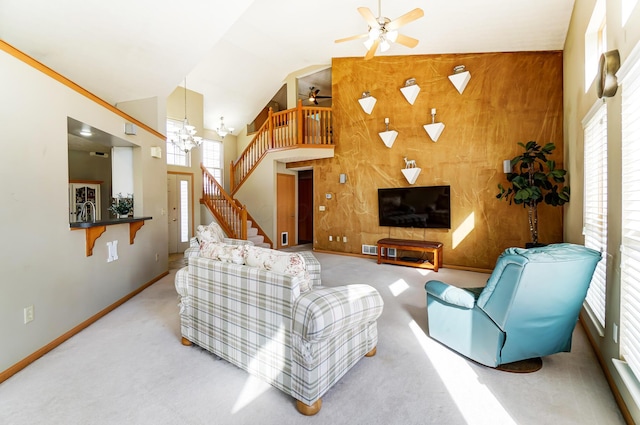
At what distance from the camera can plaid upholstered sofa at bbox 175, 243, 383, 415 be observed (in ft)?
5.70

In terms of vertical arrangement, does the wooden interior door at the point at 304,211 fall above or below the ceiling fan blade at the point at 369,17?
below

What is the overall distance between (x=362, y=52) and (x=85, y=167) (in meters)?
7.11

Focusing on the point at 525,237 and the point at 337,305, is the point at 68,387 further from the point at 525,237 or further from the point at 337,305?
the point at 525,237

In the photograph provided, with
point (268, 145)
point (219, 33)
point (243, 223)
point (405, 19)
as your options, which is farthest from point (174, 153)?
point (405, 19)

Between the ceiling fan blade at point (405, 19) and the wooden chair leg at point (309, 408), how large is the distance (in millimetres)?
3699

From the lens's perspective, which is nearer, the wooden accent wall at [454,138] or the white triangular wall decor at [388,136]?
the wooden accent wall at [454,138]

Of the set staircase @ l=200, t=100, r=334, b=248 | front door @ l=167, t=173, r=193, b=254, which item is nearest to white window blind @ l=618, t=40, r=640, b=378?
staircase @ l=200, t=100, r=334, b=248

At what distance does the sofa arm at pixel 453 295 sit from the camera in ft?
7.36

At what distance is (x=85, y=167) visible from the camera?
6.92 m

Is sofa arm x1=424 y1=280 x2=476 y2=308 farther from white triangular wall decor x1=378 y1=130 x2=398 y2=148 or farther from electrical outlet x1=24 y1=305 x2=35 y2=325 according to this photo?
white triangular wall decor x1=378 y1=130 x2=398 y2=148

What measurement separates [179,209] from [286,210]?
2.82 metres

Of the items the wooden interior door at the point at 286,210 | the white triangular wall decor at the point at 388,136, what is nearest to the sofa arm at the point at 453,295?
the white triangular wall decor at the point at 388,136

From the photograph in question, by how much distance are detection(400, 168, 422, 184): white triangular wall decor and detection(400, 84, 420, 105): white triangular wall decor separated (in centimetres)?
138

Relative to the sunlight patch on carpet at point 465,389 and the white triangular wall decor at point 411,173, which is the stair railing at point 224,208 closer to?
the white triangular wall decor at point 411,173
